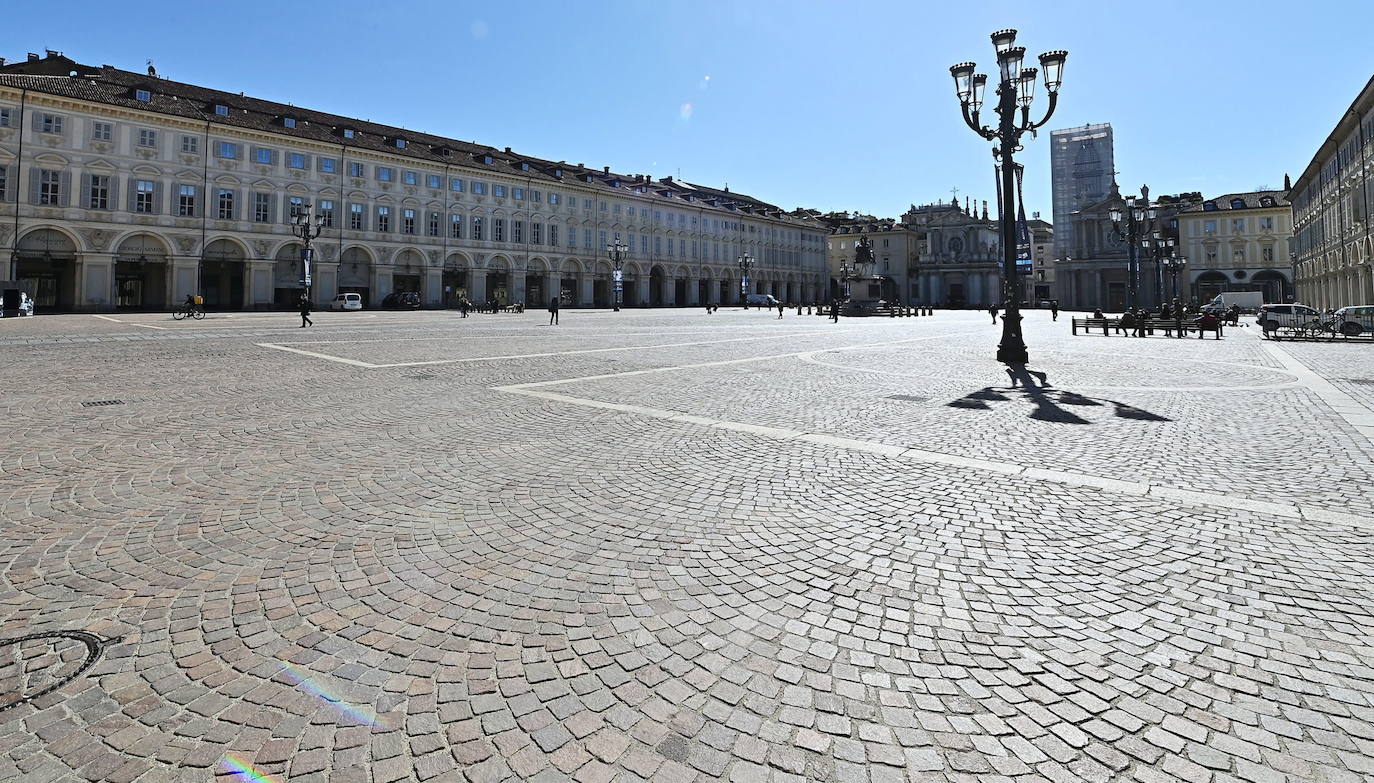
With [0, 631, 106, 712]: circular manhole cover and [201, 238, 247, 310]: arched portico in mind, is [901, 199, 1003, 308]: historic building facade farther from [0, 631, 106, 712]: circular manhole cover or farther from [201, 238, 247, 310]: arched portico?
[0, 631, 106, 712]: circular manhole cover

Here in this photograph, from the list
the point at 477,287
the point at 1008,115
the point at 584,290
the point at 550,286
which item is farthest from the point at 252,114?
the point at 1008,115

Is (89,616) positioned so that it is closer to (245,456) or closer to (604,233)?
(245,456)

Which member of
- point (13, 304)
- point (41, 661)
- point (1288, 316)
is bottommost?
point (41, 661)

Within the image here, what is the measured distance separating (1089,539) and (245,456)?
644 centimetres

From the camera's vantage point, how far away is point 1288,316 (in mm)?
29344

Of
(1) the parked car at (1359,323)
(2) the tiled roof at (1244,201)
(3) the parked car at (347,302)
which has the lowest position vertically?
(1) the parked car at (1359,323)

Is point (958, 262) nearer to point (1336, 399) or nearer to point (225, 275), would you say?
point (225, 275)

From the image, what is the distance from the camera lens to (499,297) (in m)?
63.9

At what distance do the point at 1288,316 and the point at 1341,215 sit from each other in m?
22.5

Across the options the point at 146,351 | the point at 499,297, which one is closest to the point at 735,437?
the point at 146,351

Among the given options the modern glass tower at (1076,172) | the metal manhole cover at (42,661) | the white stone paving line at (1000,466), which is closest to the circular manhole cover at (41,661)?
the metal manhole cover at (42,661)

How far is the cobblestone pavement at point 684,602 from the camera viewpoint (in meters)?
2.22

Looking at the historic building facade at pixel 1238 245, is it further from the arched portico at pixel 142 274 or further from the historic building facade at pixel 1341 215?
the arched portico at pixel 142 274

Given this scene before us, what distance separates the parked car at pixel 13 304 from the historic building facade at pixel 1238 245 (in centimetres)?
9844
